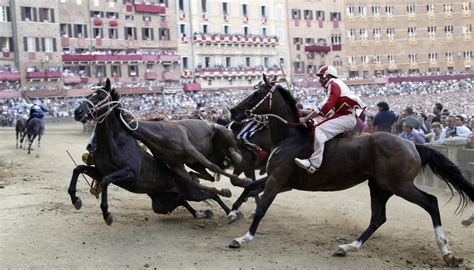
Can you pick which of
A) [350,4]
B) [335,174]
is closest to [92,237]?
[335,174]

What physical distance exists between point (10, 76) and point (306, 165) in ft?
154

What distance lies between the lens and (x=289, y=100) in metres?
9.19

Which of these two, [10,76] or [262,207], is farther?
[10,76]

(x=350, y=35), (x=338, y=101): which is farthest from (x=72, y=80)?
(x=338, y=101)

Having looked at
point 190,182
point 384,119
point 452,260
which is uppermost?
point 384,119

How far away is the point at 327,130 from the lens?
28.2 feet

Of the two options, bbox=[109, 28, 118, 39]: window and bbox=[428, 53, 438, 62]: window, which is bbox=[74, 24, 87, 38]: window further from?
bbox=[428, 53, 438, 62]: window

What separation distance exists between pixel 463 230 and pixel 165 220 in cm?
480

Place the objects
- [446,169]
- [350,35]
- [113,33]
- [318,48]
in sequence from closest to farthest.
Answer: [446,169], [113,33], [318,48], [350,35]

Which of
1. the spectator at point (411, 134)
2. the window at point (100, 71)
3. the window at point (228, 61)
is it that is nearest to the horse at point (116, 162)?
the spectator at point (411, 134)

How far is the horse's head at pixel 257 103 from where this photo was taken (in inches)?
359

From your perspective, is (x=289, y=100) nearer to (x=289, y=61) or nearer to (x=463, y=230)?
(x=463, y=230)

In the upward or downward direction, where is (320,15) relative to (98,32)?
upward

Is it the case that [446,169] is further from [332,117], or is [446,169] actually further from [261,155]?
[261,155]
